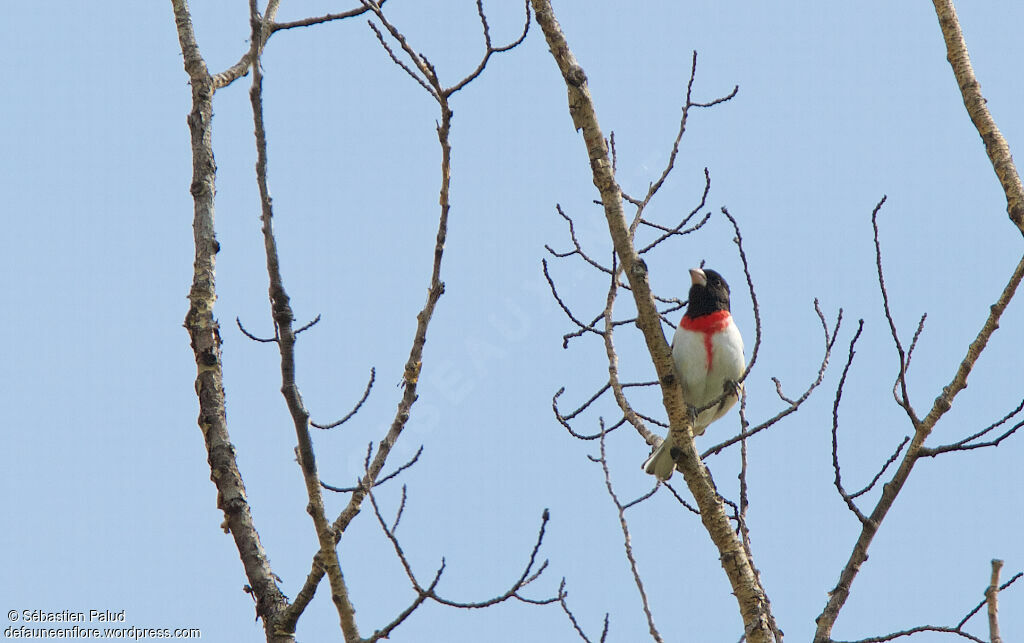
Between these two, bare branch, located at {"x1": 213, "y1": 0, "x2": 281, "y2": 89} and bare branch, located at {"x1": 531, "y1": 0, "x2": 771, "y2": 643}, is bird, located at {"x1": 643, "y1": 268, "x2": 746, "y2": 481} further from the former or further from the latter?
bare branch, located at {"x1": 213, "y1": 0, "x2": 281, "y2": 89}

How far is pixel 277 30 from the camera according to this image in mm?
4949

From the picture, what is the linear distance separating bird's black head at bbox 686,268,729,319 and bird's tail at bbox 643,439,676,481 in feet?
3.39

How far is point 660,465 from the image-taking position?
15.9 ft

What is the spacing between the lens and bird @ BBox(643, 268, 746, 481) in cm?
541

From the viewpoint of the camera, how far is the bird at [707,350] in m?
5.41

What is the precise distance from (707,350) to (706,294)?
433 millimetres

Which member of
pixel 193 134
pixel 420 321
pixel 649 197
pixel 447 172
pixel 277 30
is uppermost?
pixel 277 30

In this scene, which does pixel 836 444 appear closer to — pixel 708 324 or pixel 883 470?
pixel 883 470

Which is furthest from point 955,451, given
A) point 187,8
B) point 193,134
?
point 187,8

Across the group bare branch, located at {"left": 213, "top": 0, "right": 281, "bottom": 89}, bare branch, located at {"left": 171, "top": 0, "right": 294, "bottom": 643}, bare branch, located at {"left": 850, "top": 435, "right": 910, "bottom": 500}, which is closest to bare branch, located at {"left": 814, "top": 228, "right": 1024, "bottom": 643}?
bare branch, located at {"left": 850, "top": 435, "right": 910, "bottom": 500}

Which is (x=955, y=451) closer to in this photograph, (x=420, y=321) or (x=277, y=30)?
(x=420, y=321)

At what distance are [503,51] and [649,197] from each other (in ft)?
2.95

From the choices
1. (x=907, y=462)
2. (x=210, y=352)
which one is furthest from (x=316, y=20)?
(x=907, y=462)

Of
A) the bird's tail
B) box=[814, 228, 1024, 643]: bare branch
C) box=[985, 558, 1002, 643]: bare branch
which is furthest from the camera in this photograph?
the bird's tail
